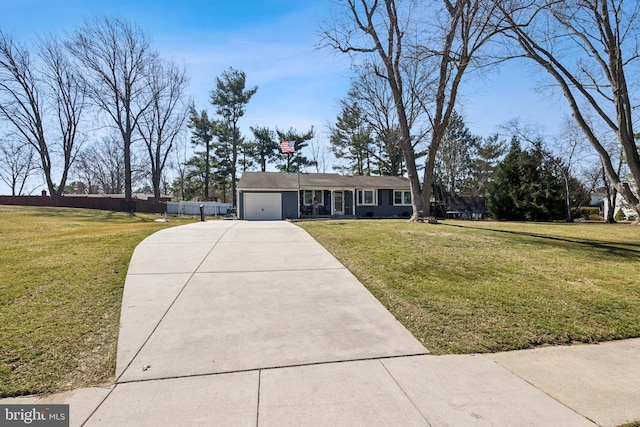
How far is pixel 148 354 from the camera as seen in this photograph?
304 centimetres

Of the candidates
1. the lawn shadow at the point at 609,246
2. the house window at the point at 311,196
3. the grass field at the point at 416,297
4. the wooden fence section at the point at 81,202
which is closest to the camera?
the grass field at the point at 416,297

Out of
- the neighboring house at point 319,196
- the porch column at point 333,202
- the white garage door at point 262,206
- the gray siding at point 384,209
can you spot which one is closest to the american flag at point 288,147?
the neighboring house at point 319,196

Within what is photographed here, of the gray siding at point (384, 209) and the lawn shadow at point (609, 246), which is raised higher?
the gray siding at point (384, 209)

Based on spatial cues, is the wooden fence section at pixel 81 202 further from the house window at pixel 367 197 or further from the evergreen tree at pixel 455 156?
the evergreen tree at pixel 455 156

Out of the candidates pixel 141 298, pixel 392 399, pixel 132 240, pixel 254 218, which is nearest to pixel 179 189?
pixel 254 218

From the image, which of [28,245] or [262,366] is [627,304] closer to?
[262,366]

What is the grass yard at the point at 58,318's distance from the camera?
266 centimetres

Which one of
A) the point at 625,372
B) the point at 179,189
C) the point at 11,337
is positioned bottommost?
the point at 625,372

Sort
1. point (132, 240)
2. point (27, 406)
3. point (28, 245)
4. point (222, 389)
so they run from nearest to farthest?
point (27, 406), point (222, 389), point (28, 245), point (132, 240)

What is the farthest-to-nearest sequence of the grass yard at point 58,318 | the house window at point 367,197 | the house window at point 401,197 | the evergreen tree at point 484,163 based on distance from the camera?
the evergreen tree at point 484,163 < the house window at point 401,197 < the house window at point 367,197 < the grass yard at point 58,318

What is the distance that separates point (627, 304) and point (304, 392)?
16.5 ft

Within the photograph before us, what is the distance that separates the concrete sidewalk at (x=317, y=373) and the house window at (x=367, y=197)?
17.6 metres

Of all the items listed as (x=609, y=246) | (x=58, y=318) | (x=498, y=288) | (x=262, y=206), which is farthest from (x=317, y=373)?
(x=262, y=206)

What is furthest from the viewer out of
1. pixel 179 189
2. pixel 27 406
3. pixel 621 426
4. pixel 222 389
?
pixel 179 189
